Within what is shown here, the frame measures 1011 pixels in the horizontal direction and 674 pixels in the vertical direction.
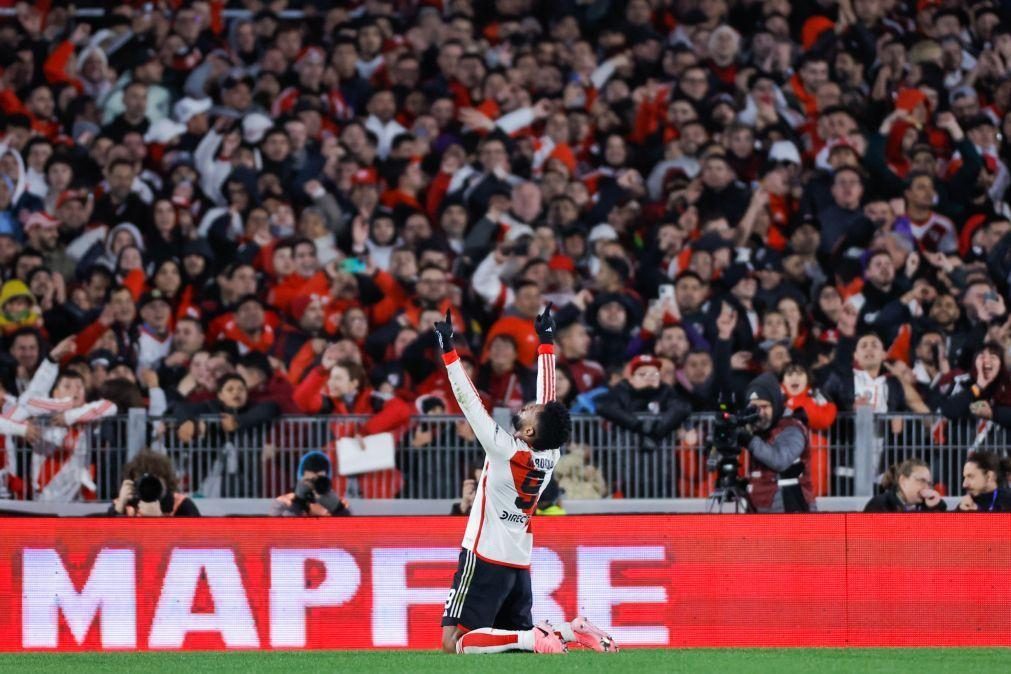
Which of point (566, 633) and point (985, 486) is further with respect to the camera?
point (985, 486)

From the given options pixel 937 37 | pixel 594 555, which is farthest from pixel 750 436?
pixel 937 37

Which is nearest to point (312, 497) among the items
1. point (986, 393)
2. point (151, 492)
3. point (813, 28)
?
point (151, 492)

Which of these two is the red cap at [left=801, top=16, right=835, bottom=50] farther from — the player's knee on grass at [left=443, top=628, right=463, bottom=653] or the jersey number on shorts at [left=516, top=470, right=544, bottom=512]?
the player's knee on grass at [left=443, top=628, right=463, bottom=653]

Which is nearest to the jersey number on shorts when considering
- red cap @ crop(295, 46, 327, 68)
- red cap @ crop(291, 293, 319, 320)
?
red cap @ crop(291, 293, 319, 320)

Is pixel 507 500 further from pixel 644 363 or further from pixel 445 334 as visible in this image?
pixel 644 363

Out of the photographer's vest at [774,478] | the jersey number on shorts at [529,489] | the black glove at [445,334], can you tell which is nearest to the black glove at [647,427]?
the photographer's vest at [774,478]

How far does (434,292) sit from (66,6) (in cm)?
761

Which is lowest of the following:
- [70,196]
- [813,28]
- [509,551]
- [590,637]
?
[590,637]

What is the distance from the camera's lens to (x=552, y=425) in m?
10.0

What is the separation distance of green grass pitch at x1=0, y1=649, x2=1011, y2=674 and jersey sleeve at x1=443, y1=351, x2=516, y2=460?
3.79 feet

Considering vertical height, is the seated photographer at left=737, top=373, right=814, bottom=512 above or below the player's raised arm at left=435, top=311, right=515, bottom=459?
below

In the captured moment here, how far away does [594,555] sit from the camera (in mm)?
11969

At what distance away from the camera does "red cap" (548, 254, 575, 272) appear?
17.2 metres

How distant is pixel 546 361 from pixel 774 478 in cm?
369
